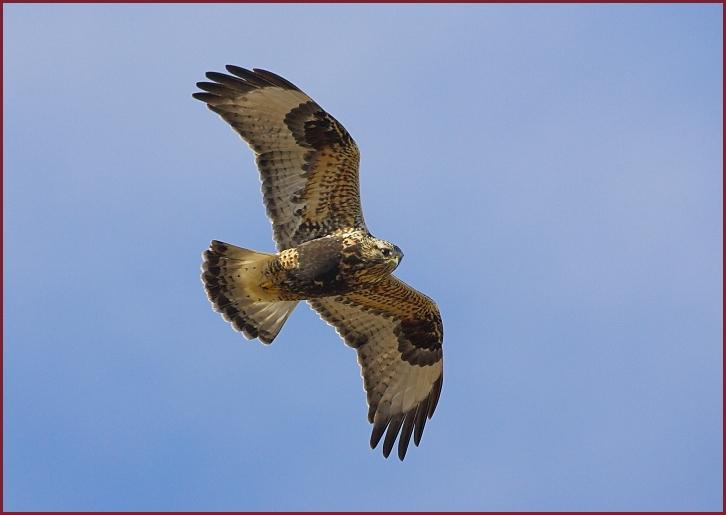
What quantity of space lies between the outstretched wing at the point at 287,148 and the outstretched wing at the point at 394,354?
1265 millimetres

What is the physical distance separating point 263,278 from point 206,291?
0.71m

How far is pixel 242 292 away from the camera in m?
14.2

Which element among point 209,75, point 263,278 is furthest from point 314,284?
point 209,75

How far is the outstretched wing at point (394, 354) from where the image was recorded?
1501 centimetres

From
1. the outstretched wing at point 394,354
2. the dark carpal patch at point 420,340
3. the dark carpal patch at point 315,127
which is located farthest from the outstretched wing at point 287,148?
the dark carpal patch at point 420,340

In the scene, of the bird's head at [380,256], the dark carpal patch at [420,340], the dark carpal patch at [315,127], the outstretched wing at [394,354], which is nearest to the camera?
the bird's head at [380,256]

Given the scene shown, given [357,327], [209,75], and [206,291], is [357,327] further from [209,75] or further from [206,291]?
[209,75]

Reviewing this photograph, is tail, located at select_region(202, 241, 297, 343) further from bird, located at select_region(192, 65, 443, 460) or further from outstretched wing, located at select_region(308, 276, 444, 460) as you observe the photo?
outstretched wing, located at select_region(308, 276, 444, 460)

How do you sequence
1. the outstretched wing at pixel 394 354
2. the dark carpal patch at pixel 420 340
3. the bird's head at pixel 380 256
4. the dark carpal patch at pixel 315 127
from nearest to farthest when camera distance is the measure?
the bird's head at pixel 380 256
the dark carpal patch at pixel 315 127
the outstretched wing at pixel 394 354
the dark carpal patch at pixel 420 340

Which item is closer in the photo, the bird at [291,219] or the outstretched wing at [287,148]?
the bird at [291,219]

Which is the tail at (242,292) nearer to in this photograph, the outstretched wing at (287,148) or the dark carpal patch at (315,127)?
the outstretched wing at (287,148)

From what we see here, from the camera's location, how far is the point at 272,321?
14.5 metres

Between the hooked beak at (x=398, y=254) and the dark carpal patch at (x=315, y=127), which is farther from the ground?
the dark carpal patch at (x=315, y=127)

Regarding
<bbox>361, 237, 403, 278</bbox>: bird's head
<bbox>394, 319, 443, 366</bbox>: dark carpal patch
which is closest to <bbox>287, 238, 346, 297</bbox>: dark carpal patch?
<bbox>361, 237, 403, 278</bbox>: bird's head
